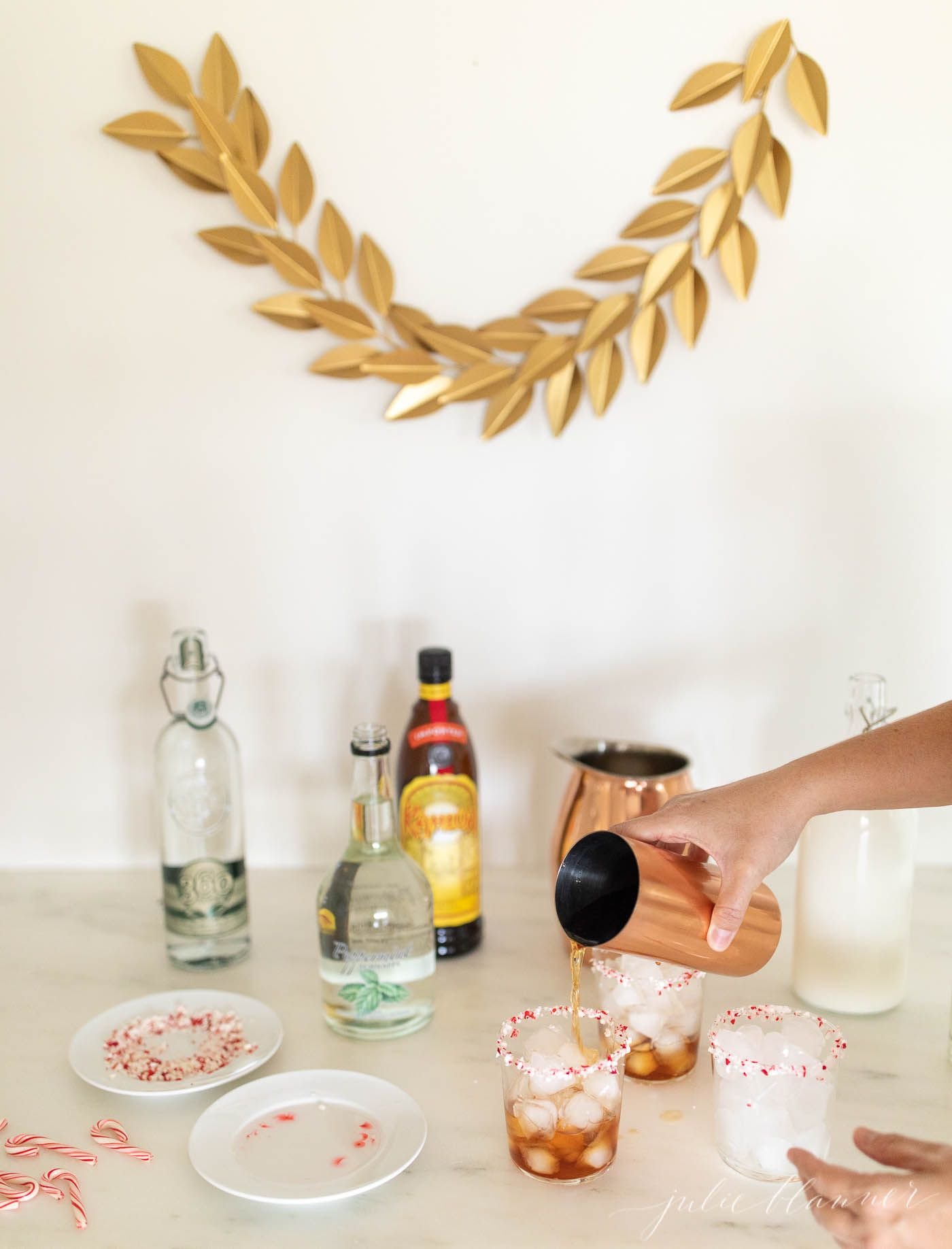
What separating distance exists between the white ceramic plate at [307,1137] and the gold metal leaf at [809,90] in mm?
958

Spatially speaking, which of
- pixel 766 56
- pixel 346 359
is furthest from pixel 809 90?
pixel 346 359

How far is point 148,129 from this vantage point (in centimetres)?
114

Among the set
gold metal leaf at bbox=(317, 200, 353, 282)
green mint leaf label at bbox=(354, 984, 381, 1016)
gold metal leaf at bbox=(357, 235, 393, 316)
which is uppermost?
gold metal leaf at bbox=(317, 200, 353, 282)

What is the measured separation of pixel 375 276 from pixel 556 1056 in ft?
2.52

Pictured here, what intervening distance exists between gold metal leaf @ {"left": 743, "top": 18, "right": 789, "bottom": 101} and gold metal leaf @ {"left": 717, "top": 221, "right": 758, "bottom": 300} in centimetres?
13

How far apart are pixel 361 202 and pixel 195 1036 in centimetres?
81

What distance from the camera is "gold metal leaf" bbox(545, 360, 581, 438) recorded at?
1.18 meters

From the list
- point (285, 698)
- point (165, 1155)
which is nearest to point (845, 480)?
point (285, 698)

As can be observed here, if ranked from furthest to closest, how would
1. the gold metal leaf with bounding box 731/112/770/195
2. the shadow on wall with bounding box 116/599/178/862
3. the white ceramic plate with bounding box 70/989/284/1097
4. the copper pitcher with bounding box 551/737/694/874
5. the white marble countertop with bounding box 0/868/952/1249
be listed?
the shadow on wall with bounding box 116/599/178/862, the gold metal leaf with bounding box 731/112/770/195, the copper pitcher with bounding box 551/737/694/874, the white ceramic plate with bounding box 70/989/284/1097, the white marble countertop with bounding box 0/868/952/1249

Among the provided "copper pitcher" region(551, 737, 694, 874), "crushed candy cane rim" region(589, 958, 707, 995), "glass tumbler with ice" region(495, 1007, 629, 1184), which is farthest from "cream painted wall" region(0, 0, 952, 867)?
"glass tumbler with ice" region(495, 1007, 629, 1184)

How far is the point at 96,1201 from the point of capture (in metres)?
0.75

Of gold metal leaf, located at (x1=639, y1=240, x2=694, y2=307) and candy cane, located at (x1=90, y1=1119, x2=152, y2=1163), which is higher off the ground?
gold metal leaf, located at (x1=639, y1=240, x2=694, y2=307)

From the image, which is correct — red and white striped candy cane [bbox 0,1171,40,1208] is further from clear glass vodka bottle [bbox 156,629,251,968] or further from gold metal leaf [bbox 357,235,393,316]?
gold metal leaf [bbox 357,235,393,316]

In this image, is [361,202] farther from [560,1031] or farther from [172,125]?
[560,1031]
